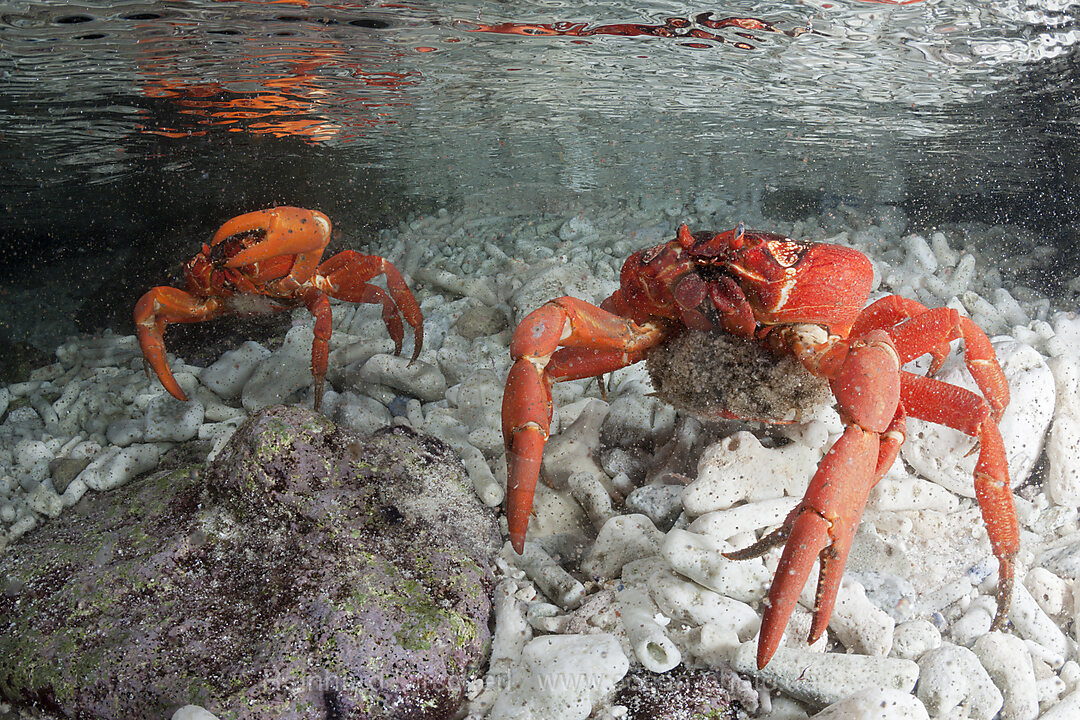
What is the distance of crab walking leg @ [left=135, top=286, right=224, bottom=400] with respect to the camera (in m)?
5.44

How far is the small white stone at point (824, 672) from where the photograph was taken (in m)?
2.59

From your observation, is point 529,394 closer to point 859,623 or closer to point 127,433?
point 859,623

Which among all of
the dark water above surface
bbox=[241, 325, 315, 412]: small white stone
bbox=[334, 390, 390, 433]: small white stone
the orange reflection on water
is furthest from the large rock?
the orange reflection on water

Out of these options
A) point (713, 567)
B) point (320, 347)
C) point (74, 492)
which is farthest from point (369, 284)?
point (713, 567)

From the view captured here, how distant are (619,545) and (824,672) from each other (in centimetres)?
111

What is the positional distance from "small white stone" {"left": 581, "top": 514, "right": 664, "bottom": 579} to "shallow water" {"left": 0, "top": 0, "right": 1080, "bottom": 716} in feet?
13.1

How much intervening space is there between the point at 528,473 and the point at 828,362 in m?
1.63

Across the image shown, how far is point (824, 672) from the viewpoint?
104 inches

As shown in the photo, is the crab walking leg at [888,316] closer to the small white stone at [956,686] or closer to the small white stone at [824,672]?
the small white stone at [956,686]

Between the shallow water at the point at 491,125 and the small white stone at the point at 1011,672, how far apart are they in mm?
4044

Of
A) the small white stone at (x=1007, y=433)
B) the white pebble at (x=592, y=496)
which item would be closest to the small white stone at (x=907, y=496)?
the small white stone at (x=1007, y=433)

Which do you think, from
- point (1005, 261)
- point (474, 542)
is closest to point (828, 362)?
point (474, 542)

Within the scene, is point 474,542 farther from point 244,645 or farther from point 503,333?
point 503,333

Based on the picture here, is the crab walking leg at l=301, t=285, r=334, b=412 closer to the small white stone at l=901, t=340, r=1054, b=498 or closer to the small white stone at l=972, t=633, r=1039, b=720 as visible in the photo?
the small white stone at l=901, t=340, r=1054, b=498
